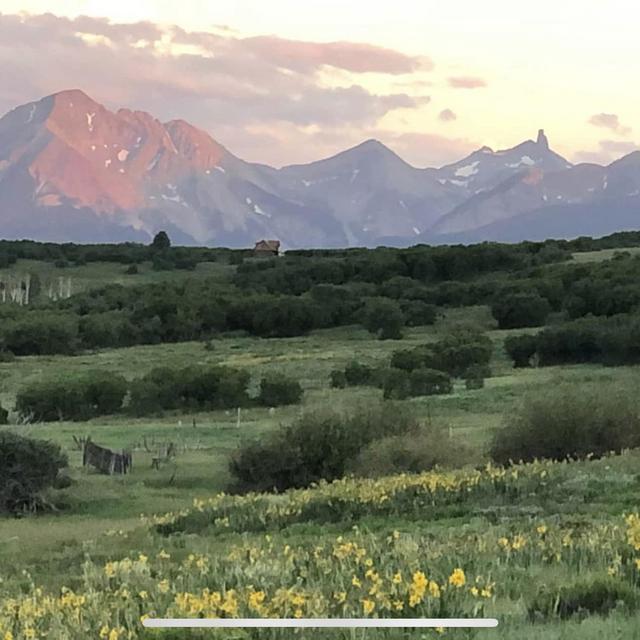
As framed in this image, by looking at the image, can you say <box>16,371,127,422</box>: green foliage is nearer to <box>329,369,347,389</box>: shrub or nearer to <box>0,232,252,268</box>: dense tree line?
<box>329,369,347,389</box>: shrub

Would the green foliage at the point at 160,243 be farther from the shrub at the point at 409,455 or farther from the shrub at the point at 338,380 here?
the shrub at the point at 409,455

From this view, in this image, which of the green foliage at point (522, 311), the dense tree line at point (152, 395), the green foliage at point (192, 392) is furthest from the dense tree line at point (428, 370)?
the green foliage at point (522, 311)

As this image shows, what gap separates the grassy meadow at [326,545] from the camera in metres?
5.51

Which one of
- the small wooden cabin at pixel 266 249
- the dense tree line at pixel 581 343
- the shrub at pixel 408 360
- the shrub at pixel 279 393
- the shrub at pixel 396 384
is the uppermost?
the small wooden cabin at pixel 266 249

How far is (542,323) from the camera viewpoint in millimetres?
59188

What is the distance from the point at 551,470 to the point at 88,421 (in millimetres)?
25456

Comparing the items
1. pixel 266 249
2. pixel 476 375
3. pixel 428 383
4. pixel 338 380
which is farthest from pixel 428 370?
pixel 266 249

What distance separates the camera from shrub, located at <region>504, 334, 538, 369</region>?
46625mm

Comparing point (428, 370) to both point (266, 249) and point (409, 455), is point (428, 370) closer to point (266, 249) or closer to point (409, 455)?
point (409, 455)

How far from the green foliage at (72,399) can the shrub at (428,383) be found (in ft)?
34.5

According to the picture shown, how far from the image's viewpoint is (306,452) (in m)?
22.5

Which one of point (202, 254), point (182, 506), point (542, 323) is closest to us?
point (182, 506)

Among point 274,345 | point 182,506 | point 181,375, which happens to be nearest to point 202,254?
point 274,345

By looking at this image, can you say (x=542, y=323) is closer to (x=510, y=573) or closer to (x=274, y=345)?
(x=274, y=345)
